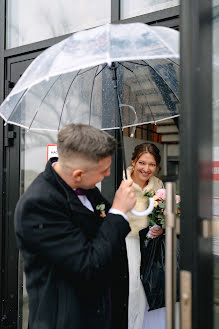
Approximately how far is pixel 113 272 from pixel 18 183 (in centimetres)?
203

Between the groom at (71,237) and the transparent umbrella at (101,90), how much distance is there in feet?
0.96

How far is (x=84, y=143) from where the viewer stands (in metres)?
1.46

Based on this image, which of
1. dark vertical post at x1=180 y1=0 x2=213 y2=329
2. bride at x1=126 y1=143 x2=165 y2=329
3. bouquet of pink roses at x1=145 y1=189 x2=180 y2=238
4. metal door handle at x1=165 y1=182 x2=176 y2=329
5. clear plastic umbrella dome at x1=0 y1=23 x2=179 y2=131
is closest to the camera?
dark vertical post at x1=180 y1=0 x2=213 y2=329

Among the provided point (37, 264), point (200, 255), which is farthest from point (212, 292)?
point (37, 264)

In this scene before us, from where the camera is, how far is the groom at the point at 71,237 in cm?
139

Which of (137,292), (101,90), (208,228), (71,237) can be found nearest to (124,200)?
(71,237)

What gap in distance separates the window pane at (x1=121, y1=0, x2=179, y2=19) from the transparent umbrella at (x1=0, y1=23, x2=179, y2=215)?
2.17ft

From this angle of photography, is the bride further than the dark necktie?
Yes

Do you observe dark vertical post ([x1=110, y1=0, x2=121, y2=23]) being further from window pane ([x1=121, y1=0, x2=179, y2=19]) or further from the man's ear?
the man's ear

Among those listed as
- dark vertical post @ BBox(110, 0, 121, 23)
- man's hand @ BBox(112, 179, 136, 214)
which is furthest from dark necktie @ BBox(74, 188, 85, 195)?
dark vertical post @ BBox(110, 0, 121, 23)

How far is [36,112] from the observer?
2.36 m

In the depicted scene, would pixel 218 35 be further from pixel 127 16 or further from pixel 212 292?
pixel 212 292

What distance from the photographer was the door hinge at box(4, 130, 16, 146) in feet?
10.9

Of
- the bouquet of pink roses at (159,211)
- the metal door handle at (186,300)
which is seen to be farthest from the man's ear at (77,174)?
the bouquet of pink roses at (159,211)
